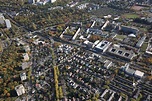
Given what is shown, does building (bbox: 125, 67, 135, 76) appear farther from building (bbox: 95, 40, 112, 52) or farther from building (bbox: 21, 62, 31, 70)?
building (bbox: 21, 62, 31, 70)

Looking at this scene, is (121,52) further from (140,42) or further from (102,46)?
(140,42)

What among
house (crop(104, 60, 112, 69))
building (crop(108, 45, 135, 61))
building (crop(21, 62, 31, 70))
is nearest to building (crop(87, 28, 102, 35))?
building (crop(108, 45, 135, 61))

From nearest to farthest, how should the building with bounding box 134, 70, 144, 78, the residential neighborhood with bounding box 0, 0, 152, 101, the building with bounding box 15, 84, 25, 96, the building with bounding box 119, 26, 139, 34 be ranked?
the building with bounding box 15, 84, 25, 96, the residential neighborhood with bounding box 0, 0, 152, 101, the building with bounding box 134, 70, 144, 78, the building with bounding box 119, 26, 139, 34

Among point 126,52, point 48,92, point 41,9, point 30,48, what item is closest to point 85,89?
point 48,92

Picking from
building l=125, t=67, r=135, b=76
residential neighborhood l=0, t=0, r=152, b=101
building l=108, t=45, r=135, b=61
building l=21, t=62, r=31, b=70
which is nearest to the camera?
residential neighborhood l=0, t=0, r=152, b=101

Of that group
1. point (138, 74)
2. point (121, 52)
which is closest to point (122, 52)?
point (121, 52)

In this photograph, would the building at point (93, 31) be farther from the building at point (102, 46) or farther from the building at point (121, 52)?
the building at point (121, 52)

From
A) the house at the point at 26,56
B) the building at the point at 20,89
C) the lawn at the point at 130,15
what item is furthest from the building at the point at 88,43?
the lawn at the point at 130,15
